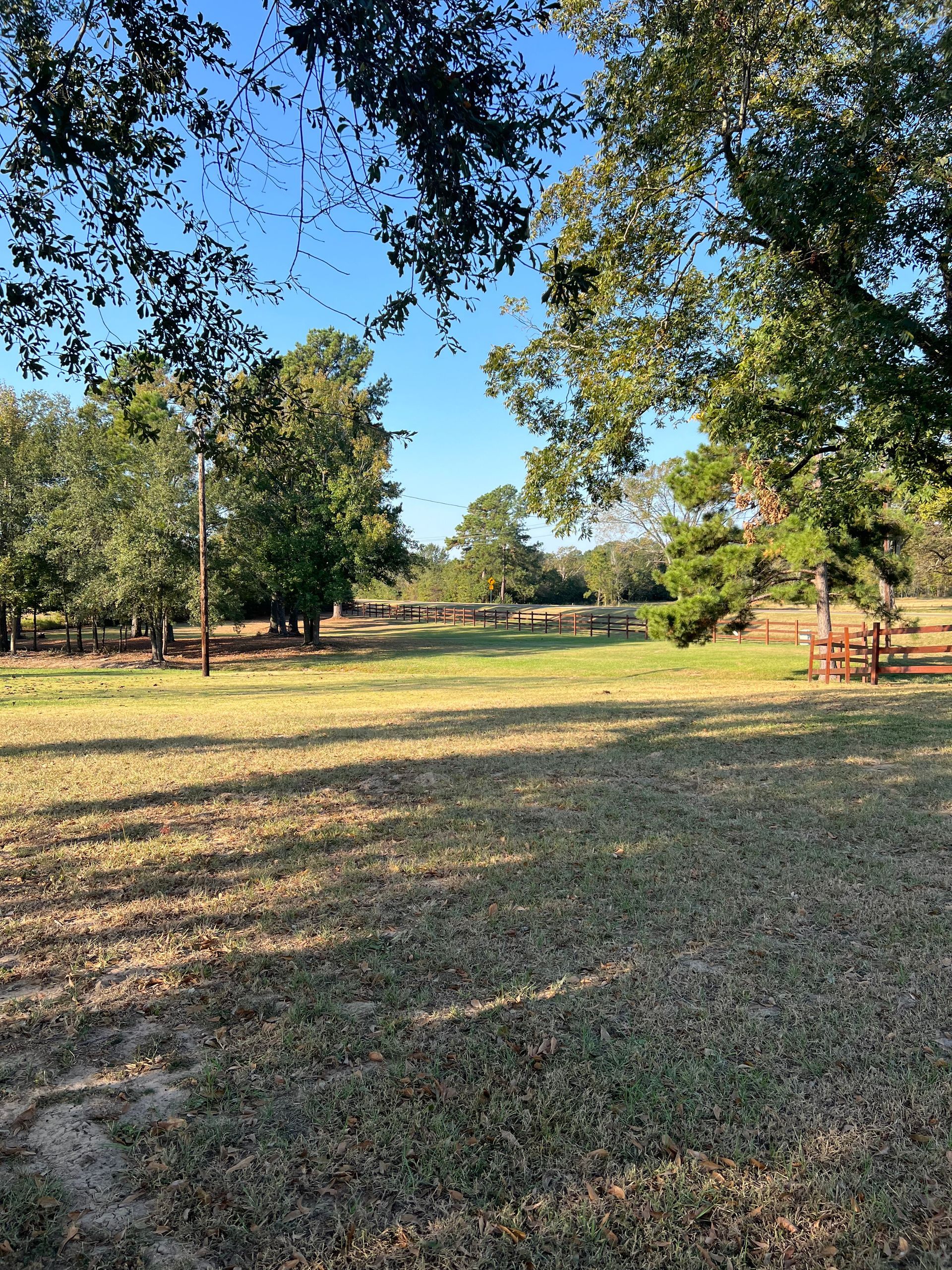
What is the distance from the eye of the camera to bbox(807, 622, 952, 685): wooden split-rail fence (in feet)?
55.9

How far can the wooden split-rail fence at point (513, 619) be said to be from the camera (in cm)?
5047

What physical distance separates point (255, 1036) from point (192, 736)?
8359mm

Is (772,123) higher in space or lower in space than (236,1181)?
higher

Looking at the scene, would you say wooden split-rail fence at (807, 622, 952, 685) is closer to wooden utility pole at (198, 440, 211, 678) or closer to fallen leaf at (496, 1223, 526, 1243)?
fallen leaf at (496, 1223, 526, 1243)

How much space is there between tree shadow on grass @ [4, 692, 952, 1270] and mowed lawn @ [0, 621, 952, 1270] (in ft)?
0.05

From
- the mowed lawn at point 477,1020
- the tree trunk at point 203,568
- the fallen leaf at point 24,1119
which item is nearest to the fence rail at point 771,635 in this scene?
the tree trunk at point 203,568

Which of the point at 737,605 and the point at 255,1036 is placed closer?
the point at 255,1036

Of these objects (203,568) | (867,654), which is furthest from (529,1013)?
(203,568)

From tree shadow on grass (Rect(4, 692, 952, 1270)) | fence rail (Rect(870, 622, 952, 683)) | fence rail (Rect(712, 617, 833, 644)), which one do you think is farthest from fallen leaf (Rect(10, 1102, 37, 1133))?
fence rail (Rect(712, 617, 833, 644))

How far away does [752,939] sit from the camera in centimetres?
402

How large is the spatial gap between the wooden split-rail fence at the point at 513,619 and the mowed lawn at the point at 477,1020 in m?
39.1

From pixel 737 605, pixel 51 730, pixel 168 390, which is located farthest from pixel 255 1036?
pixel 168 390

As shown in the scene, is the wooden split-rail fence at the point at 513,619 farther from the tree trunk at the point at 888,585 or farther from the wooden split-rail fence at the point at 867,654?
the wooden split-rail fence at the point at 867,654

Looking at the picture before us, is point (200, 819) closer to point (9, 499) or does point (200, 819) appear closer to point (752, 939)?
point (752, 939)
